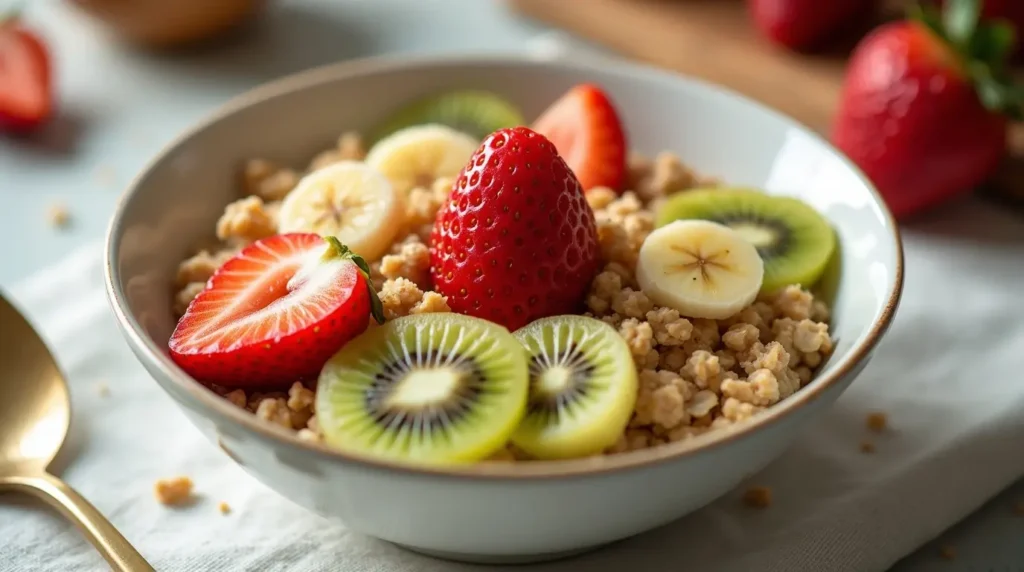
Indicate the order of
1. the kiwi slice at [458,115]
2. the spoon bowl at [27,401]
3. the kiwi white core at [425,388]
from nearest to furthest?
the kiwi white core at [425,388]
the spoon bowl at [27,401]
the kiwi slice at [458,115]

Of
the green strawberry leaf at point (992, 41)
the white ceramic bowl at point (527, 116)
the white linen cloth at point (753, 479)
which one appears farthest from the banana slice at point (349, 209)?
the green strawberry leaf at point (992, 41)

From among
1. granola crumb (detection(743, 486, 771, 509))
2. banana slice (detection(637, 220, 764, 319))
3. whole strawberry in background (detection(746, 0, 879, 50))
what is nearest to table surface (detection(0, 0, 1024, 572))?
whole strawberry in background (detection(746, 0, 879, 50))

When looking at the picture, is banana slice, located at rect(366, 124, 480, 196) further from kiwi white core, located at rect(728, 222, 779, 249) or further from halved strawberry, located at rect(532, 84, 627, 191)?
kiwi white core, located at rect(728, 222, 779, 249)

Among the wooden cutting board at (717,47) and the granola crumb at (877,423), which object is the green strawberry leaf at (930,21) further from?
the granola crumb at (877,423)

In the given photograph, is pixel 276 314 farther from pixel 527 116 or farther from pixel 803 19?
pixel 803 19

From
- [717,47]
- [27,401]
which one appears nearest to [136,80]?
[27,401]

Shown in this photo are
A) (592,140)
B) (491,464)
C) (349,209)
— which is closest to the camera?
(491,464)
